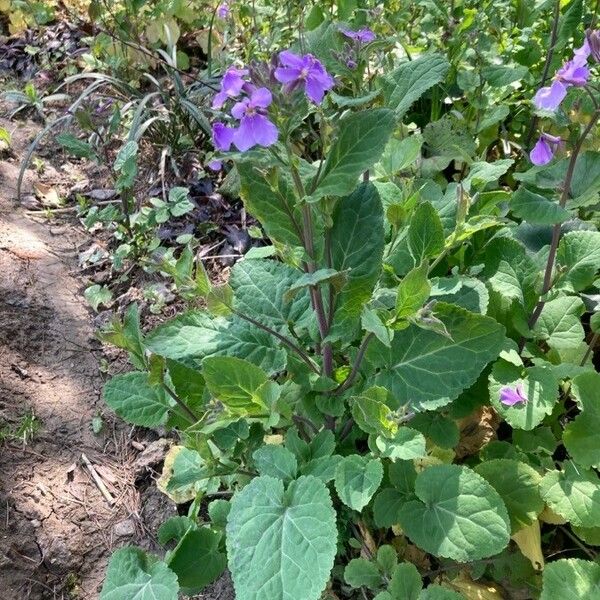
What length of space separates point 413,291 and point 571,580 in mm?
658

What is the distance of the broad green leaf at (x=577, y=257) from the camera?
1.50m

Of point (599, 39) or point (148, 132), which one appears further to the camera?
point (148, 132)

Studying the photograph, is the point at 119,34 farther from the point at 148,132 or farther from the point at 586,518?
the point at 586,518

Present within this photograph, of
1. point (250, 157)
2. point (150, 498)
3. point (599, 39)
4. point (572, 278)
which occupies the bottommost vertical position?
point (150, 498)

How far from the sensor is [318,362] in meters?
1.61

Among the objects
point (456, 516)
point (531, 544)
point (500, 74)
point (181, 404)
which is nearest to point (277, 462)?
point (181, 404)

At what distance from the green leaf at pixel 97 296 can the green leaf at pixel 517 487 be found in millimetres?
1524

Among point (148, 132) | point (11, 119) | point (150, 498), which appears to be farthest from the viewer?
point (11, 119)

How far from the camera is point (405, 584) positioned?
1.32m

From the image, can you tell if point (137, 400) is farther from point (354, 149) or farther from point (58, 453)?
point (354, 149)

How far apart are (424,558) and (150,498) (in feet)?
2.71

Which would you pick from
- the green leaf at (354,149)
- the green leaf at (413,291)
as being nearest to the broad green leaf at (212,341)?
the green leaf at (413,291)

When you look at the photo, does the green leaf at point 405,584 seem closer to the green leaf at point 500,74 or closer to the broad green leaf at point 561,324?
the broad green leaf at point 561,324

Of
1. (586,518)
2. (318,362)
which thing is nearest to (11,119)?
(318,362)
